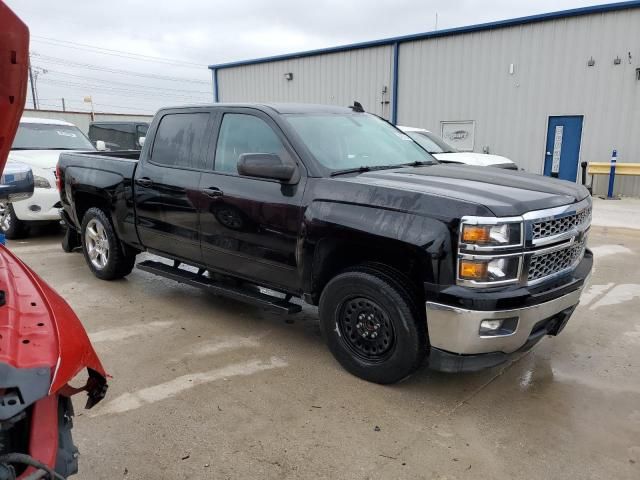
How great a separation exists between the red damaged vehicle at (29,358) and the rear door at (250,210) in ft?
6.35

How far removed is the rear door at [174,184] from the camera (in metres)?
4.40

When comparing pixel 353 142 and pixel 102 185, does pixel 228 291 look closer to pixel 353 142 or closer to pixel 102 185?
pixel 353 142

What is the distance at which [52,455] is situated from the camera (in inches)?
62.1

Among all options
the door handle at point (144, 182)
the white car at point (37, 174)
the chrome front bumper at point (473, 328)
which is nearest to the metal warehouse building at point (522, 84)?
the white car at point (37, 174)

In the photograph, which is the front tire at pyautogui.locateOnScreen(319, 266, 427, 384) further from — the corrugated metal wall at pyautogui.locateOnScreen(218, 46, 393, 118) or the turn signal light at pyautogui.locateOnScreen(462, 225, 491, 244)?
the corrugated metal wall at pyautogui.locateOnScreen(218, 46, 393, 118)

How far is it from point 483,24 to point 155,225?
13181 millimetres

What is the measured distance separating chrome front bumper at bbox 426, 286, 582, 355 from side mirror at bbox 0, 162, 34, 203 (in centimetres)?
218

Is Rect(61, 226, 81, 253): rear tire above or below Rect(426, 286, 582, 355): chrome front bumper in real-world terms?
below

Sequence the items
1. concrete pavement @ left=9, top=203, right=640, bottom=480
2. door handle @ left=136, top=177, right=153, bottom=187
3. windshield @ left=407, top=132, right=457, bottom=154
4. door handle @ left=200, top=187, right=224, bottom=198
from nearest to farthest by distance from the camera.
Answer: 1. concrete pavement @ left=9, top=203, right=640, bottom=480
2. door handle @ left=200, top=187, right=224, bottom=198
3. door handle @ left=136, top=177, right=153, bottom=187
4. windshield @ left=407, top=132, right=457, bottom=154

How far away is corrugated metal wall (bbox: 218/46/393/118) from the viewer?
1748cm

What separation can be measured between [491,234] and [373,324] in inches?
38.8

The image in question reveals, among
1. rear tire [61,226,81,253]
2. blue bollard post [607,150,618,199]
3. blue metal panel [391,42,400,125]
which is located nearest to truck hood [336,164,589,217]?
rear tire [61,226,81,253]

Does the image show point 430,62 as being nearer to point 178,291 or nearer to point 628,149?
point 628,149

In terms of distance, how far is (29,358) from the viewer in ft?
4.85
